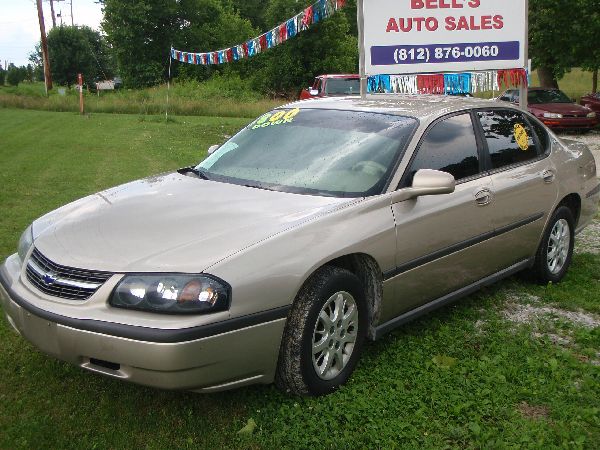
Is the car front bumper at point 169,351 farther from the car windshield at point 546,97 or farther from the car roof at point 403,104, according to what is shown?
the car windshield at point 546,97

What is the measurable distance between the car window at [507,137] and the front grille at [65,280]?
2890mm

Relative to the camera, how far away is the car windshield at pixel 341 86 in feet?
59.4

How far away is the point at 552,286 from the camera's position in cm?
547

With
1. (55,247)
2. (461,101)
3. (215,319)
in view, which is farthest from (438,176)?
(55,247)

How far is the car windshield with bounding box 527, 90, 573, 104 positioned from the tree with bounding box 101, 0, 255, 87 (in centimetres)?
3358

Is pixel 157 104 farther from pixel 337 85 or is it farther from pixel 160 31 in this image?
pixel 160 31

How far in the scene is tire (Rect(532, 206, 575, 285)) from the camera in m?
5.38

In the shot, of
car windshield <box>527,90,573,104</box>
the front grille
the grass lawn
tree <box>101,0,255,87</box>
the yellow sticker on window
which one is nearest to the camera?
the front grille

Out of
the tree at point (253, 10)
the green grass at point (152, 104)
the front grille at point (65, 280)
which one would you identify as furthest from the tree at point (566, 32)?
the tree at point (253, 10)

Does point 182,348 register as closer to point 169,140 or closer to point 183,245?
point 183,245

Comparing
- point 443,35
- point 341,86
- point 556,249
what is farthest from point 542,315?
point 341,86

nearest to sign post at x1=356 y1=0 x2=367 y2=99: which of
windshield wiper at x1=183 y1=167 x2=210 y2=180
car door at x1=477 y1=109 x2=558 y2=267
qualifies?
car door at x1=477 y1=109 x2=558 y2=267

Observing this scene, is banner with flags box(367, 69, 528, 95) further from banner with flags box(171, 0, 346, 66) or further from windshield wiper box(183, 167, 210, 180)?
windshield wiper box(183, 167, 210, 180)

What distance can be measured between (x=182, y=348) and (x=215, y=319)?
0.61 feet
